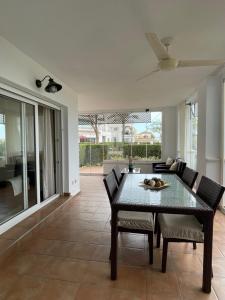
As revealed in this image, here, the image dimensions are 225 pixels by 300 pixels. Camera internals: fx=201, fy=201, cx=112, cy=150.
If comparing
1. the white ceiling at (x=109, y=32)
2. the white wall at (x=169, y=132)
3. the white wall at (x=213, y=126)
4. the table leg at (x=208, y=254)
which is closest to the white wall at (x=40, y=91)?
the white ceiling at (x=109, y=32)

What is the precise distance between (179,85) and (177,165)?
2152 millimetres

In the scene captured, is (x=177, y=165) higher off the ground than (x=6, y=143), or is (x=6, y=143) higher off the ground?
(x=6, y=143)

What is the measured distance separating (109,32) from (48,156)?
267 centimetres

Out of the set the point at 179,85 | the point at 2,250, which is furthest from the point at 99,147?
the point at 2,250

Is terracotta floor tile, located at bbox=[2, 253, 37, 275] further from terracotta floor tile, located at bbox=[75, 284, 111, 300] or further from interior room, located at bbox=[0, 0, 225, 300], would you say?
terracotta floor tile, located at bbox=[75, 284, 111, 300]

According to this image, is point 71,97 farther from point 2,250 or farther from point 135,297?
point 135,297

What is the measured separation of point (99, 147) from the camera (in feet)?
26.2

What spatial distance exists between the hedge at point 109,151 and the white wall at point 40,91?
3.08 metres

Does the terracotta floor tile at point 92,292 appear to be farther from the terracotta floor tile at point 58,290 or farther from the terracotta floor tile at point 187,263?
the terracotta floor tile at point 187,263

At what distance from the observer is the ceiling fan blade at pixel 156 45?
1740mm

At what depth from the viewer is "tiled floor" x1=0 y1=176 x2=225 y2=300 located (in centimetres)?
172

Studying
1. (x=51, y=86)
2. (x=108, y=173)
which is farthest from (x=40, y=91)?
(x=108, y=173)

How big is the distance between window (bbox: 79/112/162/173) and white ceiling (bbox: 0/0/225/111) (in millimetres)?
4050

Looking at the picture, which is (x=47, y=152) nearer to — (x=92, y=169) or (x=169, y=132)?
(x=92, y=169)
